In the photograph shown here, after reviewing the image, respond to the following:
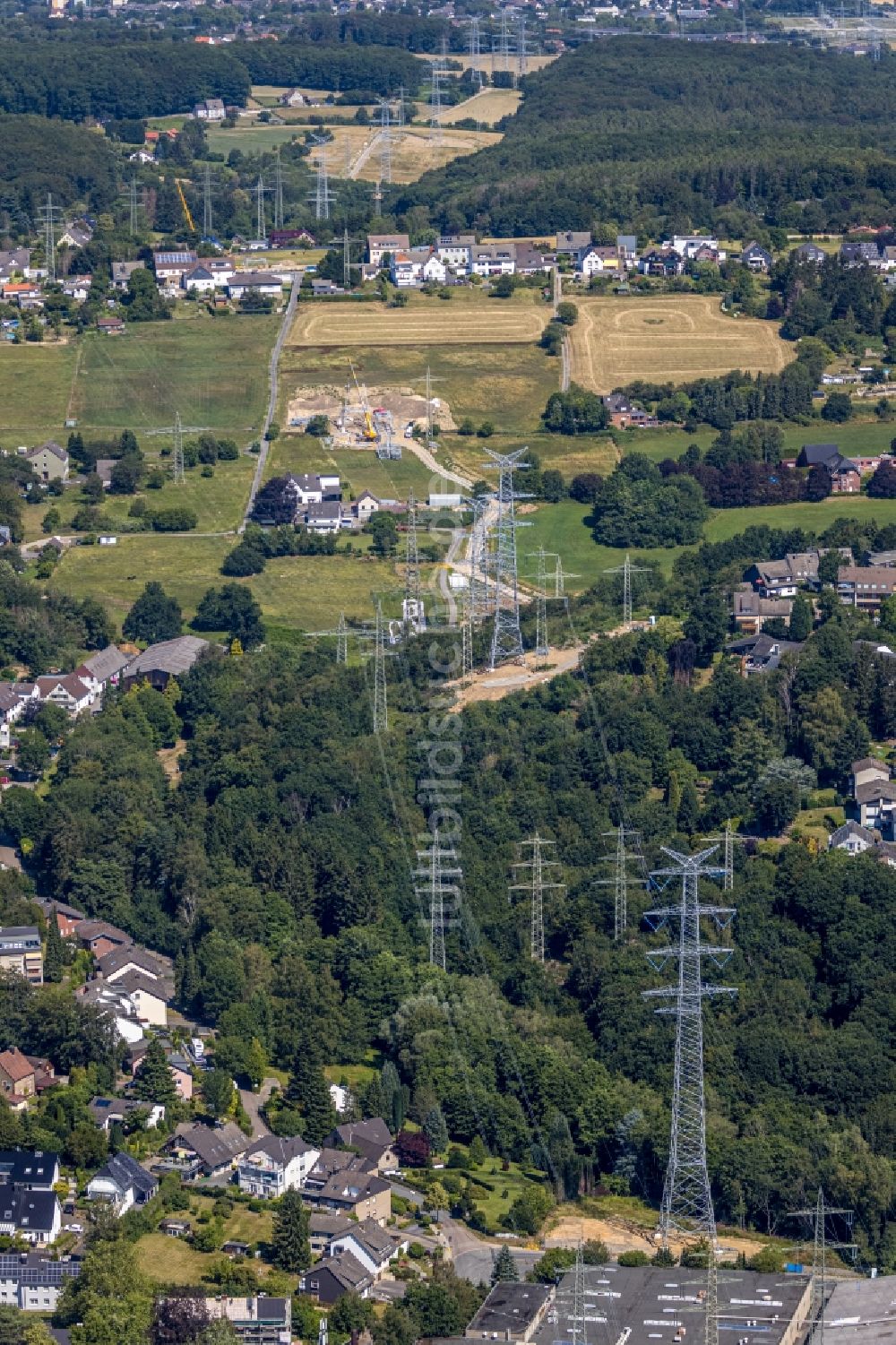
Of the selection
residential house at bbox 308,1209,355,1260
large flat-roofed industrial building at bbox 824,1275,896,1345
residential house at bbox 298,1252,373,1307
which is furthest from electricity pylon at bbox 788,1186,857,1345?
residential house at bbox 308,1209,355,1260

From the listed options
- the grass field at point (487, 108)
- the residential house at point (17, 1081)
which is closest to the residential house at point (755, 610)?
the residential house at point (17, 1081)

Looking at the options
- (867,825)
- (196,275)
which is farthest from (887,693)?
(196,275)

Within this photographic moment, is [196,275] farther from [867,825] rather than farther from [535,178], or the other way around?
[867,825]

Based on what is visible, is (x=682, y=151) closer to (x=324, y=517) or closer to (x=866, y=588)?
(x=324, y=517)

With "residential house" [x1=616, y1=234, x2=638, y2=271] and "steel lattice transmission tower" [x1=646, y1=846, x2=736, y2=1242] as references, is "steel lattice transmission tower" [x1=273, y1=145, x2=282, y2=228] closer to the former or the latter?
"residential house" [x1=616, y1=234, x2=638, y2=271]

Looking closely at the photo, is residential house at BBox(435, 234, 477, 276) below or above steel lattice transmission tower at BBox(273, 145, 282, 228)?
above

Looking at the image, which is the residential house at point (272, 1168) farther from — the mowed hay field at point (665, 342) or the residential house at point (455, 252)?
the residential house at point (455, 252)
